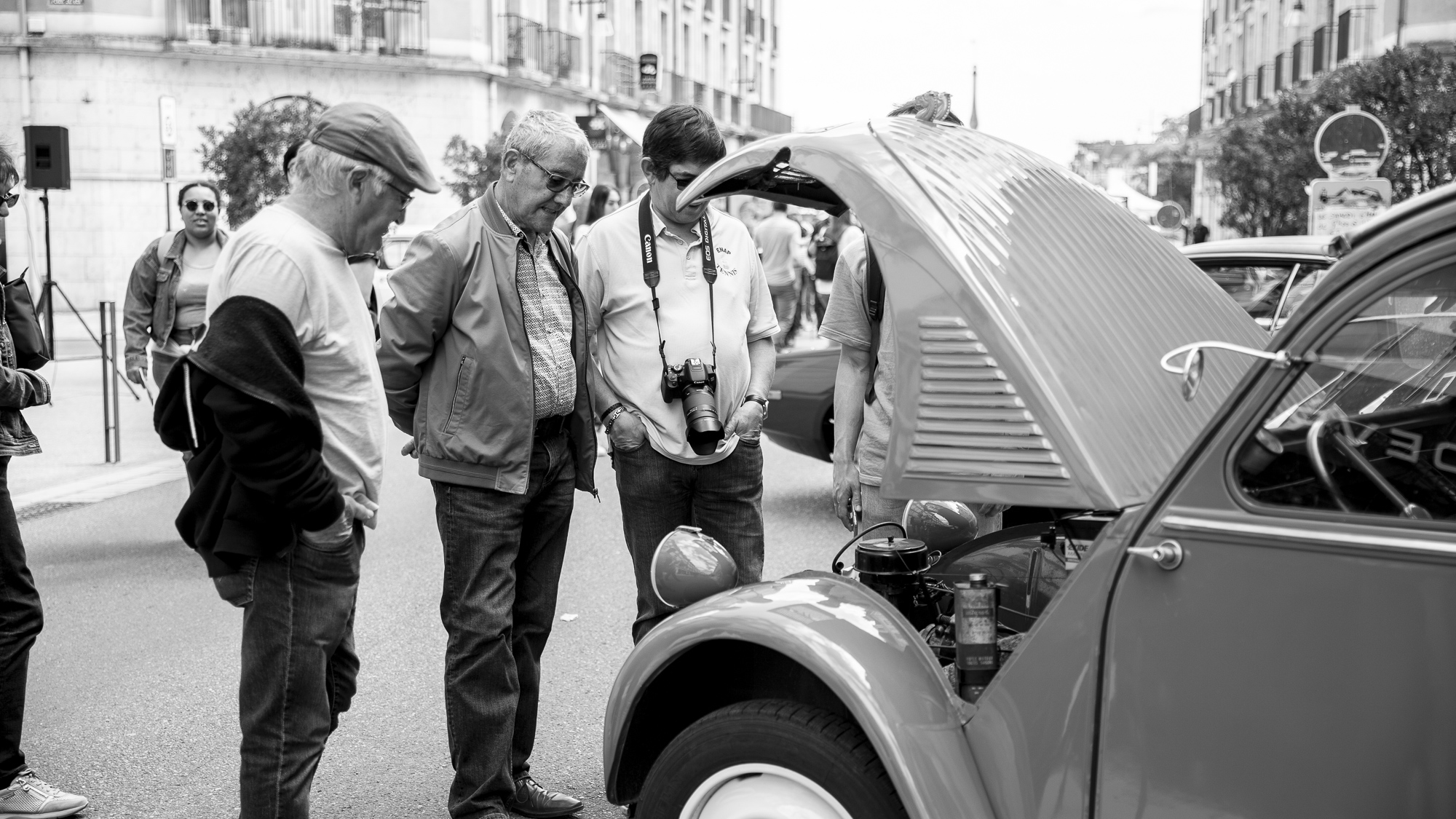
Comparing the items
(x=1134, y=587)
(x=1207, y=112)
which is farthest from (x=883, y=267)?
(x=1207, y=112)

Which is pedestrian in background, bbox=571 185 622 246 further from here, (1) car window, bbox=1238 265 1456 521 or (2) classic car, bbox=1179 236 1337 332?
(1) car window, bbox=1238 265 1456 521

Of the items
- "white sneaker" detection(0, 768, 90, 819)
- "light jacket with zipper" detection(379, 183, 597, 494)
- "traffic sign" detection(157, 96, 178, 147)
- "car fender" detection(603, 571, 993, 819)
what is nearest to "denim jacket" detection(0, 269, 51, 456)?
"white sneaker" detection(0, 768, 90, 819)

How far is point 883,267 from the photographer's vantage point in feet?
8.52

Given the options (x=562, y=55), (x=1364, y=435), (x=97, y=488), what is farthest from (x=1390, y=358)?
(x=562, y=55)

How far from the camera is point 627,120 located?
3594cm

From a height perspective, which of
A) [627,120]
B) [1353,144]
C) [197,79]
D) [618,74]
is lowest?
[1353,144]

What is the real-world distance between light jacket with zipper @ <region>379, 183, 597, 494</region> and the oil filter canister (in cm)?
153

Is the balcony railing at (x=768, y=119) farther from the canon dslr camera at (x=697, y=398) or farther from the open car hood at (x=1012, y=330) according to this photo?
the open car hood at (x=1012, y=330)

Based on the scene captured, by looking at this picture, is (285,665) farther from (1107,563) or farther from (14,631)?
(1107,563)

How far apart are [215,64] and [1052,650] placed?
28.8m

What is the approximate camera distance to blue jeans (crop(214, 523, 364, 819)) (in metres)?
3.04

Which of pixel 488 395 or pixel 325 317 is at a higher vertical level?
pixel 325 317

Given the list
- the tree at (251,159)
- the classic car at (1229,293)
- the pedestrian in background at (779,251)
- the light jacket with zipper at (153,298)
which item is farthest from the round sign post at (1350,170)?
the tree at (251,159)

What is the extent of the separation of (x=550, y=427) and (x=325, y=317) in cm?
98
